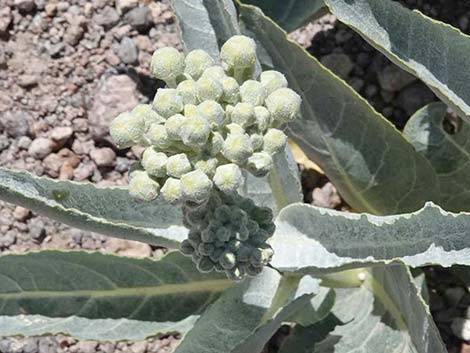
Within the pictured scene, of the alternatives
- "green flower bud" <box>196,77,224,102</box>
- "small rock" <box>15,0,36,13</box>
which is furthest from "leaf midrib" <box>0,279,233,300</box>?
"small rock" <box>15,0,36,13</box>

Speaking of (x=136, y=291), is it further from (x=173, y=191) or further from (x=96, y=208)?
(x=173, y=191)

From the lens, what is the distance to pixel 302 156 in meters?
3.13

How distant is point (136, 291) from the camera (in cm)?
246

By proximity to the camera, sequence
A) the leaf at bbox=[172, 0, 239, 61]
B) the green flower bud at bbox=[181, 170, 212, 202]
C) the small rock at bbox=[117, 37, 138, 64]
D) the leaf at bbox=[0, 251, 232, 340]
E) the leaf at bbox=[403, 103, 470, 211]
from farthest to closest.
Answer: the small rock at bbox=[117, 37, 138, 64] → the leaf at bbox=[403, 103, 470, 211] → the leaf at bbox=[0, 251, 232, 340] → the leaf at bbox=[172, 0, 239, 61] → the green flower bud at bbox=[181, 170, 212, 202]

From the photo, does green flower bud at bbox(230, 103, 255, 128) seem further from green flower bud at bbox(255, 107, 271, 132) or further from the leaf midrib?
the leaf midrib

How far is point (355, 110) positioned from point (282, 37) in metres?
0.29

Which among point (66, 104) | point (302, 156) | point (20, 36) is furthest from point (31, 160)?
point (302, 156)

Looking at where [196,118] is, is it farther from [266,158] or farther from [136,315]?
[136,315]

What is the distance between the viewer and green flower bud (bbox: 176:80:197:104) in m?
1.84

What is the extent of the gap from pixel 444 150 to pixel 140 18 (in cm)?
119

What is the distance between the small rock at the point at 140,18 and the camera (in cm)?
326

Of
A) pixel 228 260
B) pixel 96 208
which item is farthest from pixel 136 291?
pixel 228 260

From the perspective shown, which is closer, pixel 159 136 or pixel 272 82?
pixel 159 136

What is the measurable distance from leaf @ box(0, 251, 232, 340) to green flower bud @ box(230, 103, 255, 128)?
0.70m
